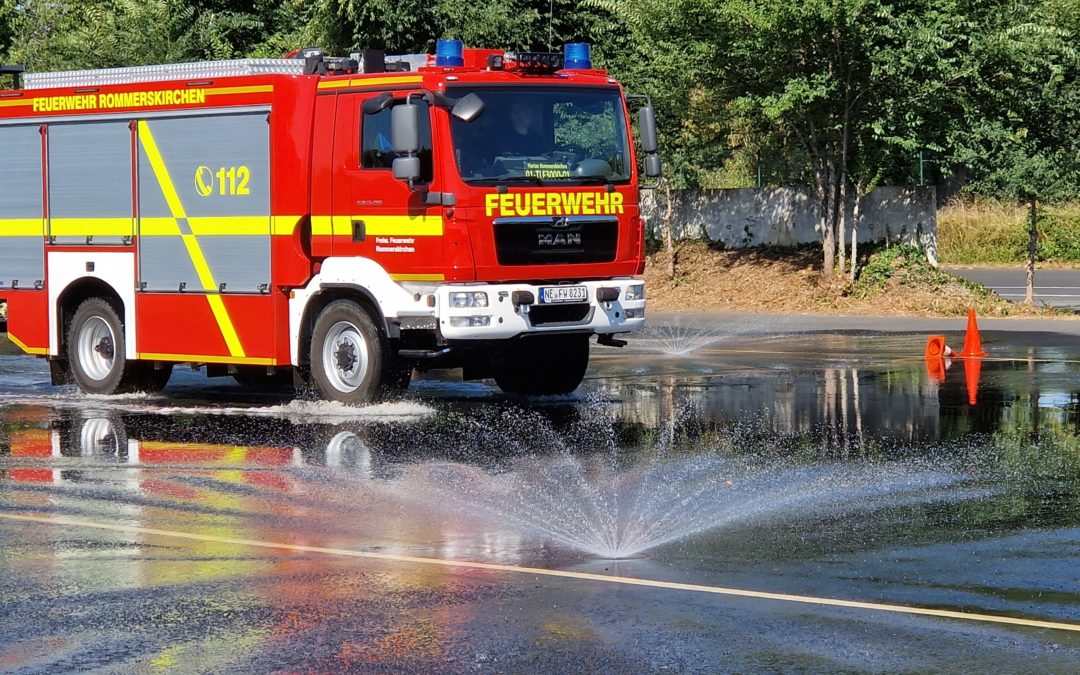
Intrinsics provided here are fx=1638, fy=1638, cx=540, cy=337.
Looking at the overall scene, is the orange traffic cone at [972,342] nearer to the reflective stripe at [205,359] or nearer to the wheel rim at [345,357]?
the wheel rim at [345,357]

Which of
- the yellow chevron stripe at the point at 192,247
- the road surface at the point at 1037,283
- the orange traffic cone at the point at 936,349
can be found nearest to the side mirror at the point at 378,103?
the yellow chevron stripe at the point at 192,247

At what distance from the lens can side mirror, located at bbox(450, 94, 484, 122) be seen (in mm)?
14062

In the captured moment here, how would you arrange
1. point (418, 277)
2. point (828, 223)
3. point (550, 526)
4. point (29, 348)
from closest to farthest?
point (550, 526), point (418, 277), point (29, 348), point (828, 223)

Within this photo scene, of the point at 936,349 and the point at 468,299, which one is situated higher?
the point at 468,299

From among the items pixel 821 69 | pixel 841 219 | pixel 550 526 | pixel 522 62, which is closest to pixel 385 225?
pixel 522 62

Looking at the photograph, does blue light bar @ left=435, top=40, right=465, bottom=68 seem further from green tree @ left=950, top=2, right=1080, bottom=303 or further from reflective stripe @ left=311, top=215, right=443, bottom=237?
green tree @ left=950, top=2, right=1080, bottom=303

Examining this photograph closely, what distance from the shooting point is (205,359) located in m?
15.6

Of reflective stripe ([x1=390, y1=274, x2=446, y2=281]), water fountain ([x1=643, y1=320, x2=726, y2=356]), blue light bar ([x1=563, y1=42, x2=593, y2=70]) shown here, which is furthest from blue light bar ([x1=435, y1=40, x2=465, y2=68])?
water fountain ([x1=643, y1=320, x2=726, y2=356])

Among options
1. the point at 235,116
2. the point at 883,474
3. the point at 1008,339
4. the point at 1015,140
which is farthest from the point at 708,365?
the point at 1015,140

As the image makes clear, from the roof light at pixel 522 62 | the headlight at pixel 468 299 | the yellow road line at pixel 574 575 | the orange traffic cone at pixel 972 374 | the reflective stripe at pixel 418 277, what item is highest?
the roof light at pixel 522 62

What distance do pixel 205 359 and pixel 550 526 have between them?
7354mm

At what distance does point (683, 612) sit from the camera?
7.08 metres

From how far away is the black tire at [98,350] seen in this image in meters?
16.4

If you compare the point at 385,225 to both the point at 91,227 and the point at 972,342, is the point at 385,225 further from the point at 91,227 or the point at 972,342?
the point at 972,342
